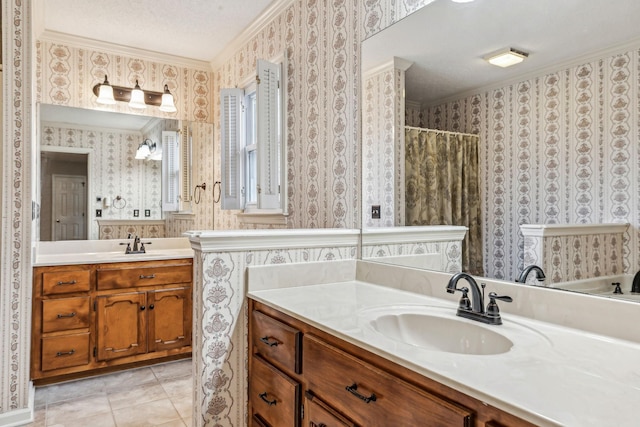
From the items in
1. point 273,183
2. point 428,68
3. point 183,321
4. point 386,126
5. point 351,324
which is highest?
point 428,68

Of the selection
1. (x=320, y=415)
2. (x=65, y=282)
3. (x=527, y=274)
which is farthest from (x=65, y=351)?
(x=527, y=274)

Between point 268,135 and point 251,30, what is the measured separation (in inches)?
40.9

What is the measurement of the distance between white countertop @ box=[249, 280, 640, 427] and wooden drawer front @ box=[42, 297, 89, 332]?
6.78 ft

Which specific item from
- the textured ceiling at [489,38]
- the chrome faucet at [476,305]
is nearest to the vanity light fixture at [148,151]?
the textured ceiling at [489,38]

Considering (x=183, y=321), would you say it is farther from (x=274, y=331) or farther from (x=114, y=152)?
(x=274, y=331)

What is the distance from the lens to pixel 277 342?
1.51 m

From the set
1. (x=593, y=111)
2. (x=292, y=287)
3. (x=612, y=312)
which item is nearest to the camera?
(x=612, y=312)

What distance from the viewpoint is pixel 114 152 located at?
3424 mm

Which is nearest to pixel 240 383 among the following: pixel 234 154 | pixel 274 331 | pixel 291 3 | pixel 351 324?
pixel 274 331

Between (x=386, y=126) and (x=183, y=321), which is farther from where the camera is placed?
(x=183, y=321)

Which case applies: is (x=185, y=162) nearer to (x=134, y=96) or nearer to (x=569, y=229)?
(x=134, y=96)

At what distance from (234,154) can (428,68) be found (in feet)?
5.99

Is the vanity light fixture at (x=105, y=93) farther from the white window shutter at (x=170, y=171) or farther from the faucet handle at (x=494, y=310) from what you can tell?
the faucet handle at (x=494, y=310)

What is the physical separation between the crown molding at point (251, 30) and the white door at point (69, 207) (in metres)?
1.59
